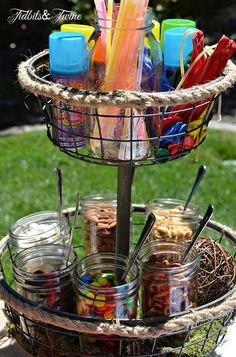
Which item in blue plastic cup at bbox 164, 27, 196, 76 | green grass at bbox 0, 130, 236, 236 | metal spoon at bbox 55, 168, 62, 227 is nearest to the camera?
blue plastic cup at bbox 164, 27, 196, 76

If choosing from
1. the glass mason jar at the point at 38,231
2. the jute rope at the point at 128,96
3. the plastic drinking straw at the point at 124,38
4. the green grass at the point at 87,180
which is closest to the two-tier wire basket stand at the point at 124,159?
the jute rope at the point at 128,96

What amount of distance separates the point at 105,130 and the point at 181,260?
52 centimetres

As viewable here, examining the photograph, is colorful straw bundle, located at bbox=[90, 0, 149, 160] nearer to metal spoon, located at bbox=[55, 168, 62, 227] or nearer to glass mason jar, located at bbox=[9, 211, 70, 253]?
metal spoon, located at bbox=[55, 168, 62, 227]

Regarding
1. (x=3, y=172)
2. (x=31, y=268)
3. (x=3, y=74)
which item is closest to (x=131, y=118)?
(x=31, y=268)

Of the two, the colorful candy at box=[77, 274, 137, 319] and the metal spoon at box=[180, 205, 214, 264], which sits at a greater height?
the metal spoon at box=[180, 205, 214, 264]

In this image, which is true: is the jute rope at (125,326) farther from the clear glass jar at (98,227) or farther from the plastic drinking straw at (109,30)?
the plastic drinking straw at (109,30)

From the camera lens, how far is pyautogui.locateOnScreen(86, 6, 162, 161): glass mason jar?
1543mm

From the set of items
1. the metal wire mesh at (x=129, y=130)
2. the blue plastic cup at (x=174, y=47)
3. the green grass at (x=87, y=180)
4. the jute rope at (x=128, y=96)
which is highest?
the blue plastic cup at (x=174, y=47)

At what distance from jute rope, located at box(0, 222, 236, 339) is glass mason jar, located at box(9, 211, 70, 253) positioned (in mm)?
346

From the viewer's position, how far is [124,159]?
62.7 inches

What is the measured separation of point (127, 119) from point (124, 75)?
0.36ft

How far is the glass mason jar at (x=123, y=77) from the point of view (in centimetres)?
154

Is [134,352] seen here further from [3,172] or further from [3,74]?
[3,74]

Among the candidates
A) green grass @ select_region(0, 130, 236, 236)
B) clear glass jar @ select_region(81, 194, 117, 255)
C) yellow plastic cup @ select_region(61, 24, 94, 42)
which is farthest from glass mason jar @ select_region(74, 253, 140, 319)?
green grass @ select_region(0, 130, 236, 236)
